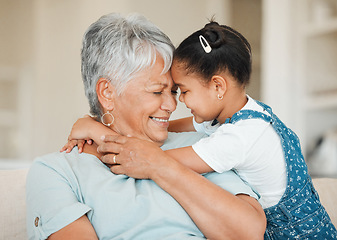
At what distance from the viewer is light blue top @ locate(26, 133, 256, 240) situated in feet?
4.32

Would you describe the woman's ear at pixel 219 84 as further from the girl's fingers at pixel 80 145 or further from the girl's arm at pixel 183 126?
the girl's fingers at pixel 80 145

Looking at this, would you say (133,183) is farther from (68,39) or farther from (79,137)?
(68,39)

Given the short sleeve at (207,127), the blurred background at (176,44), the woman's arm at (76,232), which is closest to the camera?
the woman's arm at (76,232)

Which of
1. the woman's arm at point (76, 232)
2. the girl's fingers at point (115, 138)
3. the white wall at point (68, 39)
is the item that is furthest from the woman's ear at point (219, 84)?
the white wall at point (68, 39)

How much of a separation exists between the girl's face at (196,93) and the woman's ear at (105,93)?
21 cm

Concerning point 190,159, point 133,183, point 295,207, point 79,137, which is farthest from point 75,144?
point 295,207

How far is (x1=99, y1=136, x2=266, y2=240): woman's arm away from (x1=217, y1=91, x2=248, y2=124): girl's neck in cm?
35

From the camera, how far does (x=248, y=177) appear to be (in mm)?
1532

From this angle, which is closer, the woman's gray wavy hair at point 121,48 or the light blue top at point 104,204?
the light blue top at point 104,204

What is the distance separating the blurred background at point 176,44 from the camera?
3.78 m

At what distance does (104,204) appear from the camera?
4.44 feet

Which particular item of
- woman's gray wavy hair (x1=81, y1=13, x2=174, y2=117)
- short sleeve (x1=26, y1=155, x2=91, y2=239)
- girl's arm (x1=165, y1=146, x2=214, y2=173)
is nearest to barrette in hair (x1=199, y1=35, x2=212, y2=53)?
woman's gray wavy hair (x1=81, y1=13, x2=174, y2=117)

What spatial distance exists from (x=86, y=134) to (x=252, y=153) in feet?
1.74

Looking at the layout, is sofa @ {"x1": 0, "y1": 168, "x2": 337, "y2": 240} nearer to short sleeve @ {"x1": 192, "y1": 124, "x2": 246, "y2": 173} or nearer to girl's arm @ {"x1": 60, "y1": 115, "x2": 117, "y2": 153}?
girl's arm @ {"x1": 60, "y1": 115, "x2": 117, "y2": 153}
